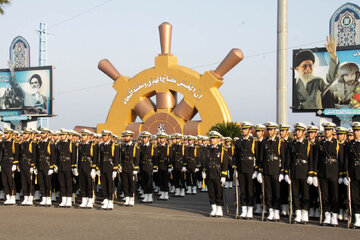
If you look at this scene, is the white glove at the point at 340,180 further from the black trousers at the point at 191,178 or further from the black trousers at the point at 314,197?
the black trousers at the point at 191,178

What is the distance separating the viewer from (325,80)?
32188 millimetres

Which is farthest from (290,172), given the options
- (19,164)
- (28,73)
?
(28,73)

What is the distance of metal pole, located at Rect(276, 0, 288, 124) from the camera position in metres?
31.5

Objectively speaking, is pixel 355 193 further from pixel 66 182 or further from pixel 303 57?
pixel 303 57

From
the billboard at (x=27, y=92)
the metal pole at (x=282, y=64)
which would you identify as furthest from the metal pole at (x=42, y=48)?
the metal pole at (x=282, y=64)

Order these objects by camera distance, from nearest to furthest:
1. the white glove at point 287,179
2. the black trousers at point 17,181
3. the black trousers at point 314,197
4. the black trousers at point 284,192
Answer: the white glove at point 287,179, the black trousers at point 284,192, the black trousers at point 314,197, the black trousers at point 17,181

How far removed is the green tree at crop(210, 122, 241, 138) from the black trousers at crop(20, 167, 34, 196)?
1403cm

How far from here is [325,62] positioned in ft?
105

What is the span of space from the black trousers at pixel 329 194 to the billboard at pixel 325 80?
21.7m

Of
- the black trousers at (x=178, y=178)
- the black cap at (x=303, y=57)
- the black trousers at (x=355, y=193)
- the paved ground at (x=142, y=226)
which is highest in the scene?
the black cap at (x=303, y=57)

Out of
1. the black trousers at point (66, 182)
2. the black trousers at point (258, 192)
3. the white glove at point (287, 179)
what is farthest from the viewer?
the black trousers at point (66, 182)

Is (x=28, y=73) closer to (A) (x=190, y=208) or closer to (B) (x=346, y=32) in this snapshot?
(B) (x=346, y=32)

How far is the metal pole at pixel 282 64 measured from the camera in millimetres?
31531

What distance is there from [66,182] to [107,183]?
51.5 inches
